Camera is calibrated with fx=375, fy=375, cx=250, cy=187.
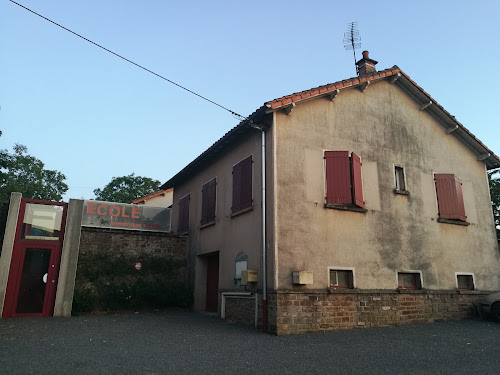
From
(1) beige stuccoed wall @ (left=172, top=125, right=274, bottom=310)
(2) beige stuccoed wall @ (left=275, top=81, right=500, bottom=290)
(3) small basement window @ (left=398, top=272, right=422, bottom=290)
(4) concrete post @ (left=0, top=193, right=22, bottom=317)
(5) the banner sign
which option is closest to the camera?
(2) beige stuccoed wall @ (left=275, top=81, right=500, bottom=290)

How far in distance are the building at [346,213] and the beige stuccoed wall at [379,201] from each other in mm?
36

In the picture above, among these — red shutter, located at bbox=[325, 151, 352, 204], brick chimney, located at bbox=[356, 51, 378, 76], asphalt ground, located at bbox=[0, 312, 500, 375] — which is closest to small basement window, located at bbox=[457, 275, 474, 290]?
asphalt ground, located at bbox=[0, 312, 500, 375]

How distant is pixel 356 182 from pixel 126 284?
7.91 m

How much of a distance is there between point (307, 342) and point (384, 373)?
7.68ft

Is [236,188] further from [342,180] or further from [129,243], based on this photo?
[129,243]

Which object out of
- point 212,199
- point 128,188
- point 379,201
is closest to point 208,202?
point 212,199

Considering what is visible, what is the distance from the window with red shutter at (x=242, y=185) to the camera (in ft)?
33.3

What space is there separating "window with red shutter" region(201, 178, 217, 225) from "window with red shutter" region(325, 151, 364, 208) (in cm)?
414

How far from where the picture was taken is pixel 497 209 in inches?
715

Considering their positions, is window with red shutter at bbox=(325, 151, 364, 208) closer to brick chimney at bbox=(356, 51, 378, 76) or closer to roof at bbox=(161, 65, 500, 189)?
roof at bbox=(161, 65, 500, 189)

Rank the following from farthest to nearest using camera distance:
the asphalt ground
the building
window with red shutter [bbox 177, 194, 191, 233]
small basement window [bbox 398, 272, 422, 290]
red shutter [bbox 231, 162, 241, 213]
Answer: window with red shutter [bbox 177, 194, 191, 233] < red shutter [bbox 231, 162, 241, 213] < small basement window [bbox 398, 272, 422, 290] < the building < the asphalt ground

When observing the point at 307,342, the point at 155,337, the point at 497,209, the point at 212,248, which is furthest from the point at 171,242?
the point at 497,209

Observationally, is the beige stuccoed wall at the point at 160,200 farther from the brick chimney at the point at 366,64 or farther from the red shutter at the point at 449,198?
the red shutter at the point at 449,198

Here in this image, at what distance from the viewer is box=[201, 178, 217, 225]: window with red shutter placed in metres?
12.3
